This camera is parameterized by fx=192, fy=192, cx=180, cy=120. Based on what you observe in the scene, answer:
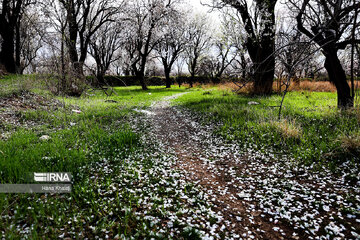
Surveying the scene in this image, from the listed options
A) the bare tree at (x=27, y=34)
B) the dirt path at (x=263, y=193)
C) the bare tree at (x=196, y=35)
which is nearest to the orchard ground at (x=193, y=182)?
the dirt path at (x=263, y=193)

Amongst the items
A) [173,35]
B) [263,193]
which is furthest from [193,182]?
[173,35]

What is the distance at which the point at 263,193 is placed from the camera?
13.2ft

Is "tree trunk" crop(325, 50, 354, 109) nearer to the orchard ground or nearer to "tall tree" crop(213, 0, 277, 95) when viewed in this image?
the orchard ground

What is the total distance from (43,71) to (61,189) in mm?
12264

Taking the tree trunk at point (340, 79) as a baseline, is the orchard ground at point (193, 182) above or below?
below

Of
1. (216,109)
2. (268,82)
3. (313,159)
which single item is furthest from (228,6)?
(313,159)

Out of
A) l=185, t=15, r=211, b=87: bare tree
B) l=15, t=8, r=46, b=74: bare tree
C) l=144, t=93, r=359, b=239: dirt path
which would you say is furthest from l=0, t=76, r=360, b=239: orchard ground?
l=185, t=15, r=211, b=87: bare tree

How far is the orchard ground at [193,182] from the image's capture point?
2932 millimetres

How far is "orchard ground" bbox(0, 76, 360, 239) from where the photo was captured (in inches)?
115

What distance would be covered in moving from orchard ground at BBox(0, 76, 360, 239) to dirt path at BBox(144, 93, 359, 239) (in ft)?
0.06

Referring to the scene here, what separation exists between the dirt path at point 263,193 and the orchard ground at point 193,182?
18mm

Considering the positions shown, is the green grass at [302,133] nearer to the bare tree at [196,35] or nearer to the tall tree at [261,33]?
the tall tree at [261,33]

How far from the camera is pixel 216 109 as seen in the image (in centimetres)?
1109

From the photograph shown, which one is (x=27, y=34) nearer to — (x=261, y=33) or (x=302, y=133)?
(x=261, y=33)
